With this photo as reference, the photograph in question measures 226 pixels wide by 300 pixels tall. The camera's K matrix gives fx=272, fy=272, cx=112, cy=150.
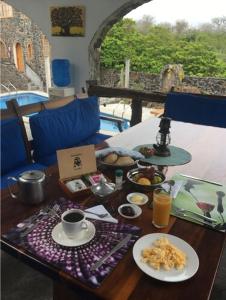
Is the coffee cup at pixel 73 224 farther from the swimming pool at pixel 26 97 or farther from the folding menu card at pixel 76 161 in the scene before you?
the swimming pool at pixel 26 97

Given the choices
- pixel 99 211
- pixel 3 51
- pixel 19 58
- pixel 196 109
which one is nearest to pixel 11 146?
pixel 99 211

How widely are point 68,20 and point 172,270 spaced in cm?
471

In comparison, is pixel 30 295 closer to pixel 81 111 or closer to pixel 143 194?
pixel 143 194

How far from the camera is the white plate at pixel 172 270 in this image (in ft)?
2.35

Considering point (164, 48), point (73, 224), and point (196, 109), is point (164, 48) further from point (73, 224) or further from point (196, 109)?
point (73, 224)

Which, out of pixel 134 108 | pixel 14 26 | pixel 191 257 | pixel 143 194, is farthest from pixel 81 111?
pixel 14 26

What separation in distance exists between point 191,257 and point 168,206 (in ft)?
A: 0.62

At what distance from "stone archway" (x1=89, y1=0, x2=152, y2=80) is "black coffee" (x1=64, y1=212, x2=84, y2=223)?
377 centimetres

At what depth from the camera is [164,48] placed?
8.81m

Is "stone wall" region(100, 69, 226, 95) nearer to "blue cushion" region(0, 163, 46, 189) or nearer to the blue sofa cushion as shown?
the blue sofa cushion

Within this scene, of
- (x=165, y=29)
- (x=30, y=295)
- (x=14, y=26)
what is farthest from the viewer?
(x=14, y=26)

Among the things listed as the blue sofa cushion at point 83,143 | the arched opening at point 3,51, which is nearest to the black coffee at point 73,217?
the blue sofa cushion at point 83,143

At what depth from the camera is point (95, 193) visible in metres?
1.07

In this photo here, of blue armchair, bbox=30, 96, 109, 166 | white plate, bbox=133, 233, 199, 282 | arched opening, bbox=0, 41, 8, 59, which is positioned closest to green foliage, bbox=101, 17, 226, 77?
arched opening, bbox=0, 41, 8, 59
